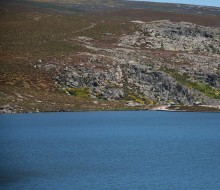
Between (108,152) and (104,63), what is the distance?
217ft

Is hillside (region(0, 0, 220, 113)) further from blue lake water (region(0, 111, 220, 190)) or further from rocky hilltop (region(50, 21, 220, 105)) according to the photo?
blue lake water (region(0, 111, 220, 190))

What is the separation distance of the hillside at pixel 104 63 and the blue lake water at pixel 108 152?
13.3 m

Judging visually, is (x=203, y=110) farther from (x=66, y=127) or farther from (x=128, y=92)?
(x=66, y=127)

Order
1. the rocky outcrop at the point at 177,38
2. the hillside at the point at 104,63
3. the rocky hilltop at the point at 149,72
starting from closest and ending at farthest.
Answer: the hillside at the point at 104,63
the rocky hilltop at the point at 149,72
the rocky outcrop at the point at 177,38

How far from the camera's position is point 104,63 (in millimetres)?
131125

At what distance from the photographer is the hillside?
11694 centimetres

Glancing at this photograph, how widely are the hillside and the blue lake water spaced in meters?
13.3

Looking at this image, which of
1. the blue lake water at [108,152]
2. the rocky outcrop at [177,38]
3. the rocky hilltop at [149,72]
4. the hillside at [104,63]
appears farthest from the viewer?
the rocky outcrop at [177,38]

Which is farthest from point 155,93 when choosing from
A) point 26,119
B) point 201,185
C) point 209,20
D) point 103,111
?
point 201,185

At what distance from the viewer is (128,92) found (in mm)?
→ 121625

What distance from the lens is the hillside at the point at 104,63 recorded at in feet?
384

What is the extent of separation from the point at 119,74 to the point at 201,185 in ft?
261

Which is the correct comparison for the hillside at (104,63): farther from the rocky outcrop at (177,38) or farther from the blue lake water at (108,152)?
Result: the blue lake water at (108,152)

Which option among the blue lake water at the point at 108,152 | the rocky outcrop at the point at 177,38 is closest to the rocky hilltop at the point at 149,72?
the rocky outcrop at the point at 177,38
